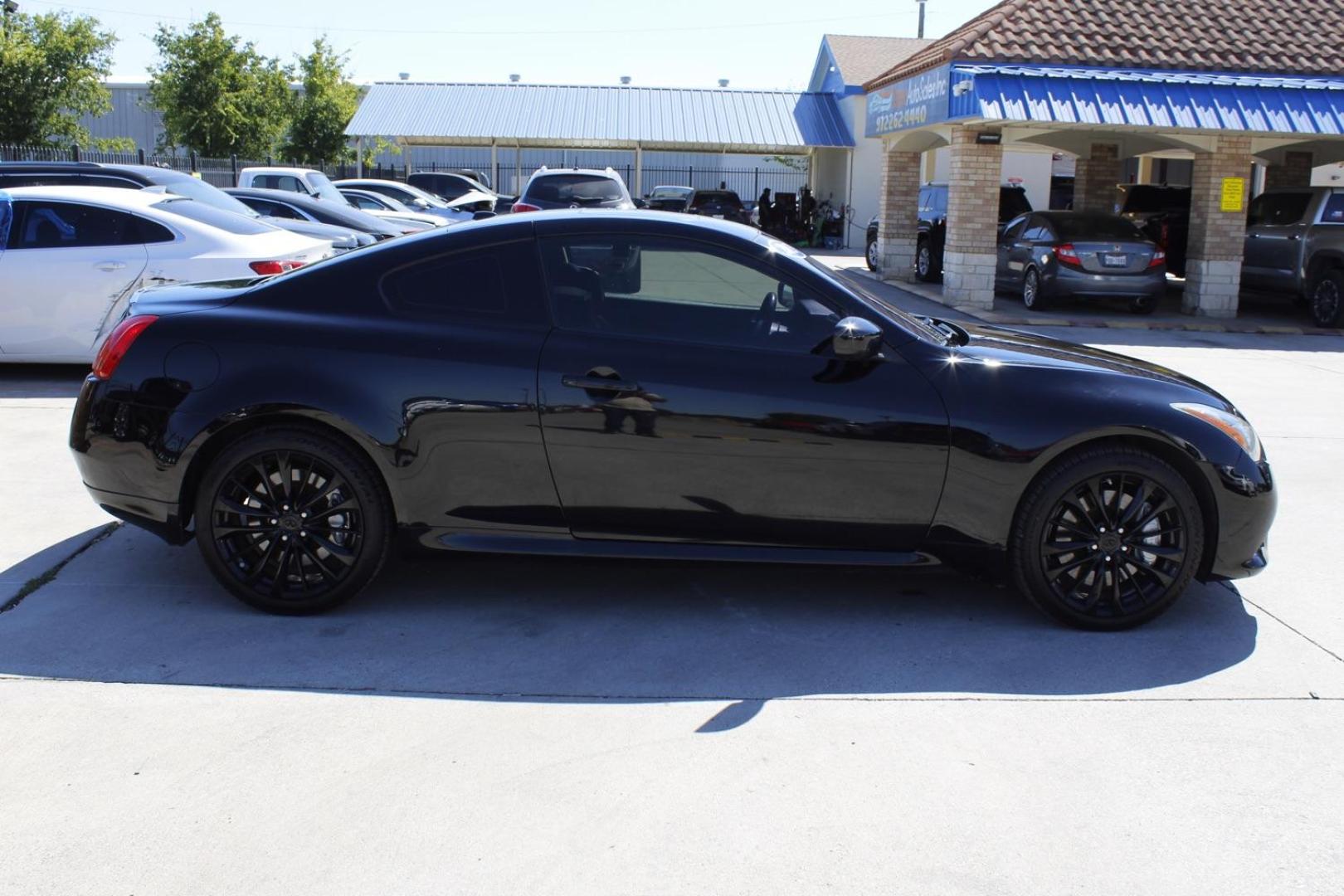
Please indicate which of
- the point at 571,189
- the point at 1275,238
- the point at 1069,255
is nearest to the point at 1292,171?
the point at 1275,238

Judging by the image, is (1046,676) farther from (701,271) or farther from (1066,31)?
(1066,31)

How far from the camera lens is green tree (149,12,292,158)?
36188 mm

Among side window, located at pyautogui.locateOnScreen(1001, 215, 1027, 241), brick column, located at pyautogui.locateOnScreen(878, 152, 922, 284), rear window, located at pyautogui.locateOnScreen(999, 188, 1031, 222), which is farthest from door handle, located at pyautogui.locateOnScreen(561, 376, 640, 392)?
rear window, located at pyautogui.locateOnScreen(999, 188, 1031, 222)

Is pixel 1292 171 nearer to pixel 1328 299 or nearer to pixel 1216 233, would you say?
pixel 1216 233

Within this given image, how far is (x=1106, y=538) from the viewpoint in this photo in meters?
4.89

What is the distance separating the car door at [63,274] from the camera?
31.6 feet

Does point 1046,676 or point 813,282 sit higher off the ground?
point 813,282

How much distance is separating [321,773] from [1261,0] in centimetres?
1968

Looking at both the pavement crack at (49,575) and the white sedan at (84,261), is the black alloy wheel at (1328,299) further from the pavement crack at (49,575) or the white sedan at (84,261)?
the pavement crack at (49,575)

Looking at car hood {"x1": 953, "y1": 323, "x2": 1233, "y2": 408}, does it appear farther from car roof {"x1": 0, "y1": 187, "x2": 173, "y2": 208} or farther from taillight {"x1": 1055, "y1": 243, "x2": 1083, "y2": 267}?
taillight {"x1": 1055, "y1": 243, "x2": 1083, "y2": 267}

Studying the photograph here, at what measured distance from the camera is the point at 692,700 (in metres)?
4.25

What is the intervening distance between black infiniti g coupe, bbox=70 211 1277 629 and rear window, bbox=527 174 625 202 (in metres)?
14.1

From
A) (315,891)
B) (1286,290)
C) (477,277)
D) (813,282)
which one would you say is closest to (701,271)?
(813,282)

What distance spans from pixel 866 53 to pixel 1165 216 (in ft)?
75.1
